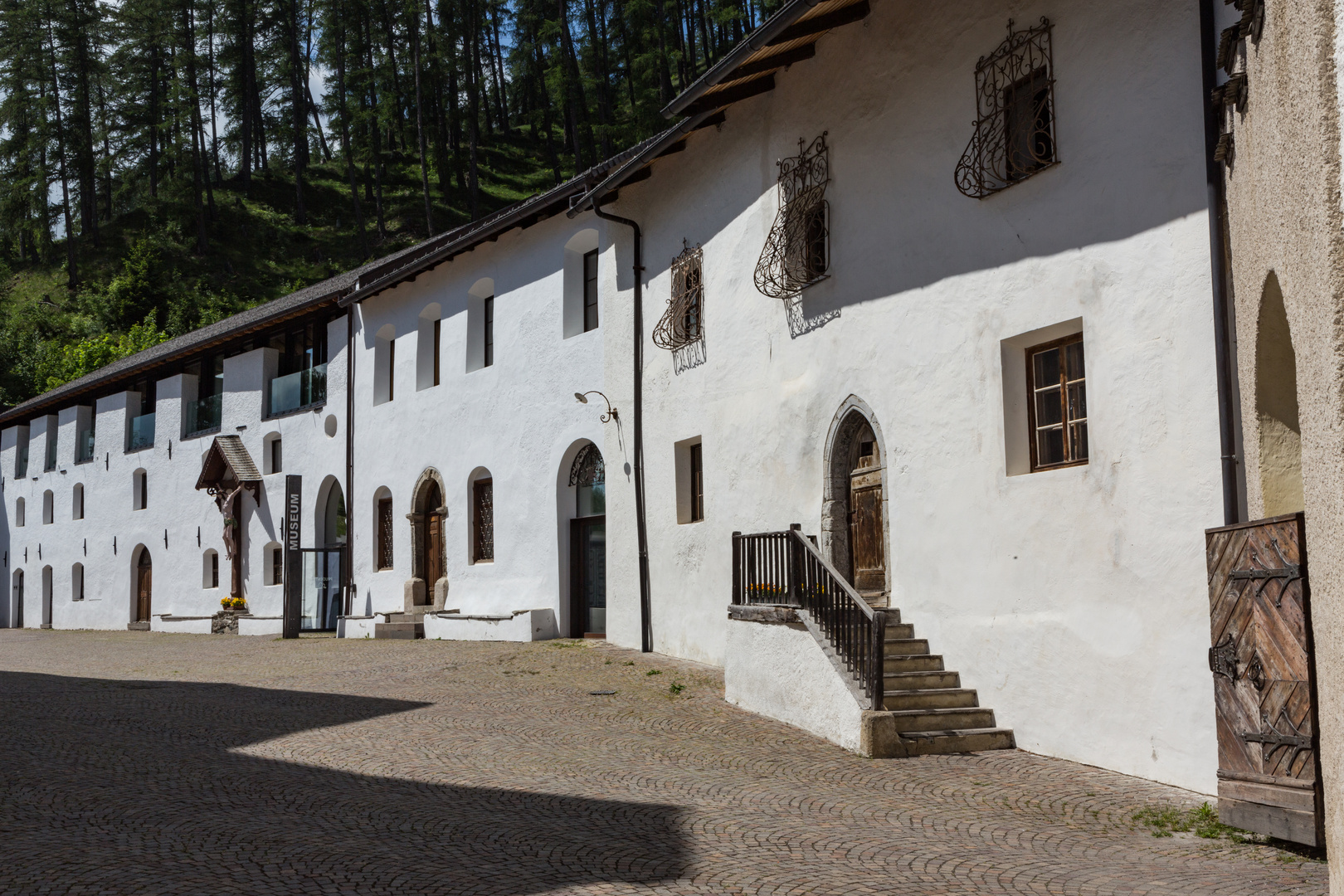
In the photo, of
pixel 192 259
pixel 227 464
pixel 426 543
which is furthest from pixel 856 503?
pixel 192 259

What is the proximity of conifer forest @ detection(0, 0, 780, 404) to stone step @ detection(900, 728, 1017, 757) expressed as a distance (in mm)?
41670

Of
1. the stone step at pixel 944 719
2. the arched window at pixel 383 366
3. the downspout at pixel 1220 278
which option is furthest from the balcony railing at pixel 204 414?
the downspout at pixel 1220 278

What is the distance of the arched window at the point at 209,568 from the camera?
2717 cm

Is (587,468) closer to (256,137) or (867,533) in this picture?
(867,533)

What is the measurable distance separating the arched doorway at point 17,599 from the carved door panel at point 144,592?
8.14 m

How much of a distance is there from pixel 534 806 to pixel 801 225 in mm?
6956

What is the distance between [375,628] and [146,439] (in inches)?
512

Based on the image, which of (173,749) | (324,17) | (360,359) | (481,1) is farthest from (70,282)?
(173,749)

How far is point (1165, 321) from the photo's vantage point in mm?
8234

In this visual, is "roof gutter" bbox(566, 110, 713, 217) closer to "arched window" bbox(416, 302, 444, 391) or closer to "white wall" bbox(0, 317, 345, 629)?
"arched window" bbox(416, 302, 444, 391)

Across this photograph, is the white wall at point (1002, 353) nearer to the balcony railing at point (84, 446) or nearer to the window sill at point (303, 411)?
the window sill at point (303, 411)

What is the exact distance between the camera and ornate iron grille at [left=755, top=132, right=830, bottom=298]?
11984 mm

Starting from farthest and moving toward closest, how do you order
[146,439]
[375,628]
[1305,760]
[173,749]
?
[146,439] → [375,628] → [173,749] → [1305,760]

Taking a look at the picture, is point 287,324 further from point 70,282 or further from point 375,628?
point 70,282
